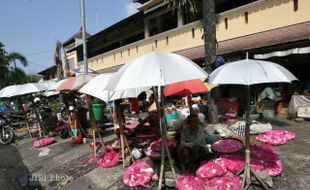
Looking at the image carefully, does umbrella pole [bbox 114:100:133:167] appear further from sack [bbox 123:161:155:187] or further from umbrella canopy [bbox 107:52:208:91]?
umbrella canopy [bbox 107:52:208:91]

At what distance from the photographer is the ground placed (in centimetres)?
556

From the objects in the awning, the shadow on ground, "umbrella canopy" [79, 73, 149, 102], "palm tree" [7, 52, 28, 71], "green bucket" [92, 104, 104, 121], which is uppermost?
"palm tree" [7, 52, 28, 71]

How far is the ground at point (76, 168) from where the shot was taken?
556 cm

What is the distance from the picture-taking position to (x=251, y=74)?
4.41 m

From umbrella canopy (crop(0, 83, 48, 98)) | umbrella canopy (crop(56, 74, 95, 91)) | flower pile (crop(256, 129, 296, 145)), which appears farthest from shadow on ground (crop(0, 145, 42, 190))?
flower pile (crop(256, 129, 296, 145))

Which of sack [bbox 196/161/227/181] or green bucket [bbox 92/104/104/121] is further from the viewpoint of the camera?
green bucket [bbox 92/104/104/121]

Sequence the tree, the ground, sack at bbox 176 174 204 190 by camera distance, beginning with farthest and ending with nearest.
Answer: the tree, the ground, sack at bbox 176 174 204 190

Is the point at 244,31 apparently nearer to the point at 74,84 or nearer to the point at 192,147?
the point at 74,84

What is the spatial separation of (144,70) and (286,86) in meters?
8.80

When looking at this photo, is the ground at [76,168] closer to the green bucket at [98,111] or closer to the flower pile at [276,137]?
the flower pile at [276,137]

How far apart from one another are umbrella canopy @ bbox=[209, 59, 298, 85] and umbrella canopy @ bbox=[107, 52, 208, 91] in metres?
0.38

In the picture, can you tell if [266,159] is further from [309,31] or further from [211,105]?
[309,31]

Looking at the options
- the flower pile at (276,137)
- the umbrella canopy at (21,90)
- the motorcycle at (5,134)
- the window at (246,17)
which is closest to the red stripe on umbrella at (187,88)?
the flower pile at (276,137)

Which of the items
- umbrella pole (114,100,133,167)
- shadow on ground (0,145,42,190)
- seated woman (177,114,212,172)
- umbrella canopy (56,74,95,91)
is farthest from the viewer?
umbrella canopy (56,74,95,91)
